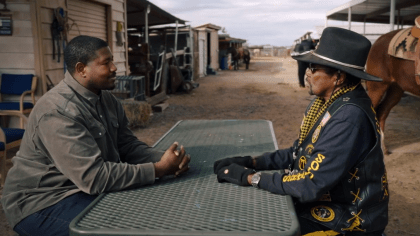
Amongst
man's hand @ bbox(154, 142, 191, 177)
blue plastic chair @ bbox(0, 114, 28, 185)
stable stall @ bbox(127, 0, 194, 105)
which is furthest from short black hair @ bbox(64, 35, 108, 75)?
stable stall @ bbox(127, 0, 194, 105)

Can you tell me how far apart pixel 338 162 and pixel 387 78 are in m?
4.71

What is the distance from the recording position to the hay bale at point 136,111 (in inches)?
286

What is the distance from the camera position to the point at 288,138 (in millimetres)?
6656

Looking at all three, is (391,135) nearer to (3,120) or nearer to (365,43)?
(365,43)

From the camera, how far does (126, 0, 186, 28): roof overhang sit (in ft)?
35.1

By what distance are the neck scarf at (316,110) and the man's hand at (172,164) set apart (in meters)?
0.64

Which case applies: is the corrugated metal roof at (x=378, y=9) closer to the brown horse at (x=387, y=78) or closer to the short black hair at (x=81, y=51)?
the brown horse at (x=387, y=78)

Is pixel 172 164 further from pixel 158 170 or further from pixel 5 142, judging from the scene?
pixel 5 142

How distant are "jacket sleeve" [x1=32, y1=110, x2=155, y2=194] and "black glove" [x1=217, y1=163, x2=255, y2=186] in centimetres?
34

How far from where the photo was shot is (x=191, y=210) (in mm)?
1509

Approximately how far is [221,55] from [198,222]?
28.9 meters

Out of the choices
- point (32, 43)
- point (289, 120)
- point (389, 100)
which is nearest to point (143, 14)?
point (289, 120)

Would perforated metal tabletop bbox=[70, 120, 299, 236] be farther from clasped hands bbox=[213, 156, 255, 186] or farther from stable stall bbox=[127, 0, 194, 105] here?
stable stall bbox=[127, 0, 194, 105]

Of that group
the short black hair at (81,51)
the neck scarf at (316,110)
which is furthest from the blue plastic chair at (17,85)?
the neck scarf at (316,110)
